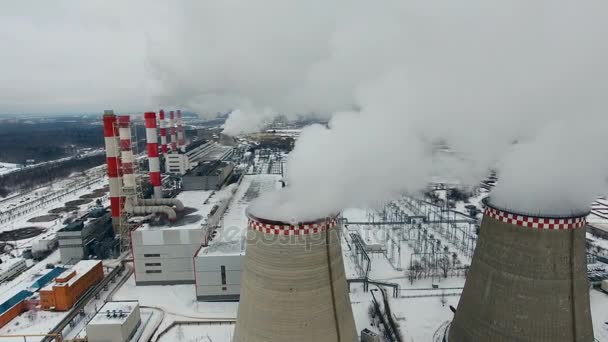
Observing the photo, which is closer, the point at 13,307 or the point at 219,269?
the point at 13,307

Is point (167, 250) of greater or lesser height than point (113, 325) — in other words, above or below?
above

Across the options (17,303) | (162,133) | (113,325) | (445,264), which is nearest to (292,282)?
(113,325)

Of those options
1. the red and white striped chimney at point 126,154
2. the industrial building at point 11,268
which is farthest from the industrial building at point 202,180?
the industrial building at point 11,268

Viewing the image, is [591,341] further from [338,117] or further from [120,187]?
[120,187]

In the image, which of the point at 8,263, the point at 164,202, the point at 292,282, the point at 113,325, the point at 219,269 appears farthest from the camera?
the point at 8,263

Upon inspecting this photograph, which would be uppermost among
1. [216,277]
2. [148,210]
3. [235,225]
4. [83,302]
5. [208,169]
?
[208,169]

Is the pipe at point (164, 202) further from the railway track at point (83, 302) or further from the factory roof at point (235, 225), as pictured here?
the railway track at point (83, 302)

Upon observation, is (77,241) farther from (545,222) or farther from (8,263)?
(545,222)

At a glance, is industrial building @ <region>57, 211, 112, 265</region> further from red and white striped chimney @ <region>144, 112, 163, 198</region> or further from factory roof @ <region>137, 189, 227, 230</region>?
factory roof @ <region>137, 189, 227, 230</region>

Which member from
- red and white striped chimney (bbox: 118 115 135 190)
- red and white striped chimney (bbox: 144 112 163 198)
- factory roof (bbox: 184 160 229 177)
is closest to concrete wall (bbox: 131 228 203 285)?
red and white striped chimney (bbox: 118 115 135 190)

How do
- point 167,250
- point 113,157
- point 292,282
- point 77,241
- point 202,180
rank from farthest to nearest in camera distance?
point 202,180 < point 113,157 < point 77,241 < point 167,250 < point 292,282
